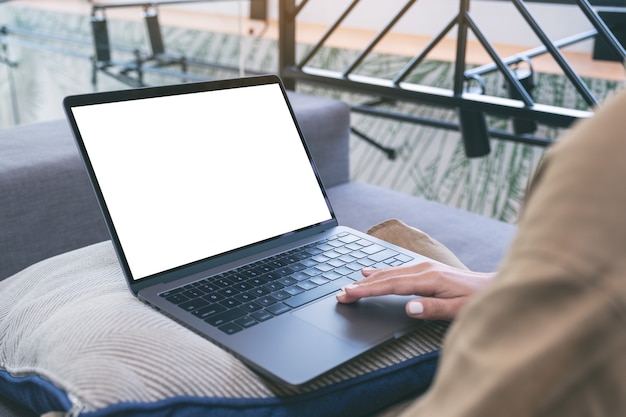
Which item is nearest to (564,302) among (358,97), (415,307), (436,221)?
(415,307)

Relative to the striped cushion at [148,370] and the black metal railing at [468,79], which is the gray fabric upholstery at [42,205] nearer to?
the striped cushion at [148,370]

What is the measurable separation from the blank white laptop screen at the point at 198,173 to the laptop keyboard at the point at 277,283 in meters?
0.05

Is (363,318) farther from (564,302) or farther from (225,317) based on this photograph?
(564,302)

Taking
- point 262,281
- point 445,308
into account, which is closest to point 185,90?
point 262,281

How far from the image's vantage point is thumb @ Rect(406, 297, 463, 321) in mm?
609

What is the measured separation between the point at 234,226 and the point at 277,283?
4.8 inches

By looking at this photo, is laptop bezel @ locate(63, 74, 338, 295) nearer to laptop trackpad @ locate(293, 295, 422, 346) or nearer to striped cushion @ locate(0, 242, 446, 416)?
striped cushion @ locate(0, 242, 446, 416)

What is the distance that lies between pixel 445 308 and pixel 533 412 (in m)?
0.37

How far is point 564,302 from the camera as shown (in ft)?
0.76

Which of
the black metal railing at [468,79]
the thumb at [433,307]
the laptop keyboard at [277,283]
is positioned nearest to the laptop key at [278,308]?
the laptop keyboard at [277,283]

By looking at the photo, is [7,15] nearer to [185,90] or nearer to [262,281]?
[185,90]

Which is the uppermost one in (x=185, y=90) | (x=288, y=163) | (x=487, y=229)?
(x=185, y=90)

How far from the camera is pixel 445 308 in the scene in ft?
2.00

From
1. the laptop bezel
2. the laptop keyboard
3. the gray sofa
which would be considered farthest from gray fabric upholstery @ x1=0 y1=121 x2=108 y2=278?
the laptop keyboard
